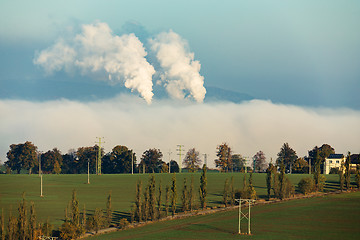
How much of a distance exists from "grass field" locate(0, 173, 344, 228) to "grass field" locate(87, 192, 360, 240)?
54.1ft

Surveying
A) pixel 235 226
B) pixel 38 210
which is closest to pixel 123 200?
pixel 38 210

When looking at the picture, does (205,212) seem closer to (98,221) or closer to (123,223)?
(123,223)

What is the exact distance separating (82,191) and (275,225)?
73933 mm

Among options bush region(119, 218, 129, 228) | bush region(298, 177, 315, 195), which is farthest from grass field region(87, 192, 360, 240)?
bush region(298, 177, 315, 195)

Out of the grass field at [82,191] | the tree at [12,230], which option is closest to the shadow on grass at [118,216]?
the grass field at [82,191]

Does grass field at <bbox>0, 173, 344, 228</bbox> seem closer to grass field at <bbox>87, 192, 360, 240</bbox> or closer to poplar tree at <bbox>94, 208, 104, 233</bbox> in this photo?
poplar tree at <bbox>94, 208, 104, 233</bbox>

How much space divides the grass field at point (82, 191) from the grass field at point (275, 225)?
54.1ft

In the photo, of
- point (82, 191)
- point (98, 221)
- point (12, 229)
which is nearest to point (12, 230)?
point (12, 229)

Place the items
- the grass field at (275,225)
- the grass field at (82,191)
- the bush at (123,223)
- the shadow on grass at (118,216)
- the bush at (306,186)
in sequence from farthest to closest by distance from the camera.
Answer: the bush at (306,186)
the grass field at (82,191)
the shadow on grass at (118,216)
the bush at (123,223)
the grass field at (275,225)

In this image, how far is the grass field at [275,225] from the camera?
88.4m

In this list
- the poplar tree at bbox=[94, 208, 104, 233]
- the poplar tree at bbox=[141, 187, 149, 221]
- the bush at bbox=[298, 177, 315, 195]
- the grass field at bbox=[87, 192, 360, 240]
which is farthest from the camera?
the bush at bbox=[298, 177, 315, 195]

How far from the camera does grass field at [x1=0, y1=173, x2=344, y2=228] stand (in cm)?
12126

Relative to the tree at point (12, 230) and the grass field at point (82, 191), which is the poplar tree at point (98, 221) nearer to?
the grass field at point (82, 191)

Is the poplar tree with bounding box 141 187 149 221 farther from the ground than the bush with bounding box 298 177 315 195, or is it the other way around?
the bush with bounding box 298 177 315 195
